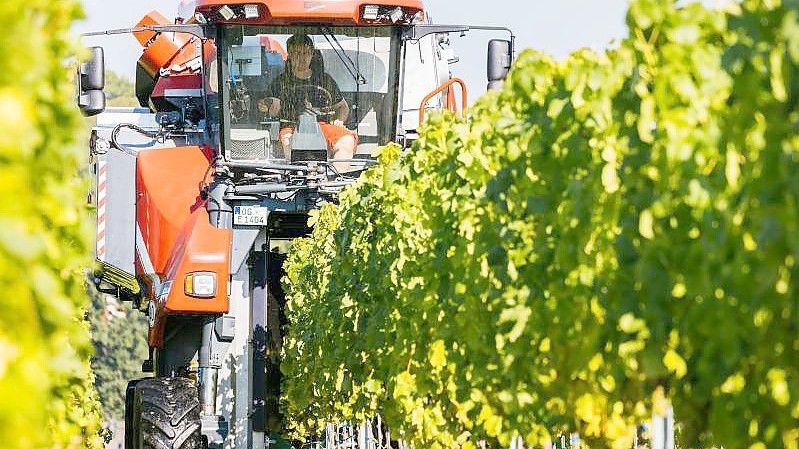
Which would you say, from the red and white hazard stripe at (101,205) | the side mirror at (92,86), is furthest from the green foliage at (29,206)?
the red and white hazard stripe at (101,205)

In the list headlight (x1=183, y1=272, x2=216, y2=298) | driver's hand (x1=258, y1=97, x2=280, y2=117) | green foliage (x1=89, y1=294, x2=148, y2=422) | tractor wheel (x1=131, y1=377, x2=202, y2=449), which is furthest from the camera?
green foliage (x1=89, y1=294, x2=148, y2=422)

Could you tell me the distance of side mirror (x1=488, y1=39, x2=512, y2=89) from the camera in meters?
10.8

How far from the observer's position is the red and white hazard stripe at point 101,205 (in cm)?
1237

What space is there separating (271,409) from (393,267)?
5.92 m

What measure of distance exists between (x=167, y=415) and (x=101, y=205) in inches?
98.7

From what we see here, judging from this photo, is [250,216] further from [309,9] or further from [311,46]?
[309,9]

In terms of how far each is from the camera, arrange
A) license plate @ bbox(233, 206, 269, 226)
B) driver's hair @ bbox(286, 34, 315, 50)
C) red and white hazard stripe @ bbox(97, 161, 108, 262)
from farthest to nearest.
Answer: red and white hazard stripe @ bbox(97, 161, 108, 262) < driver's hair @ bbox(286, 34, 315, 50) < license plate @ bbox(233, 206, 269, 226)

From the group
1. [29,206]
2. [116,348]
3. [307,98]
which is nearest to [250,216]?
[307,98]

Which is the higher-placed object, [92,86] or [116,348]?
[92,86]

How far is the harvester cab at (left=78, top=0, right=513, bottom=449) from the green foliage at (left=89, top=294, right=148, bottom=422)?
55587mm

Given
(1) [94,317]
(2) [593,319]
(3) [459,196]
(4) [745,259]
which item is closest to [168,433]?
(3) [459,196]

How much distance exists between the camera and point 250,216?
1120 cm

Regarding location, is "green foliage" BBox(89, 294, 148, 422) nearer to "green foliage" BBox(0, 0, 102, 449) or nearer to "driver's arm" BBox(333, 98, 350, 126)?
"driver's arm" BBox(333, 98, 350, 126)

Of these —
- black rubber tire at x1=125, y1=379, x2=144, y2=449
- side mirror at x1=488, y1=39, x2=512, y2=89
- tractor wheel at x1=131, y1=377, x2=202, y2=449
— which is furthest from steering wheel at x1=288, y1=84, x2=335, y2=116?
black rubber tire at x1=125, y1=379, x2=144, y2=449
